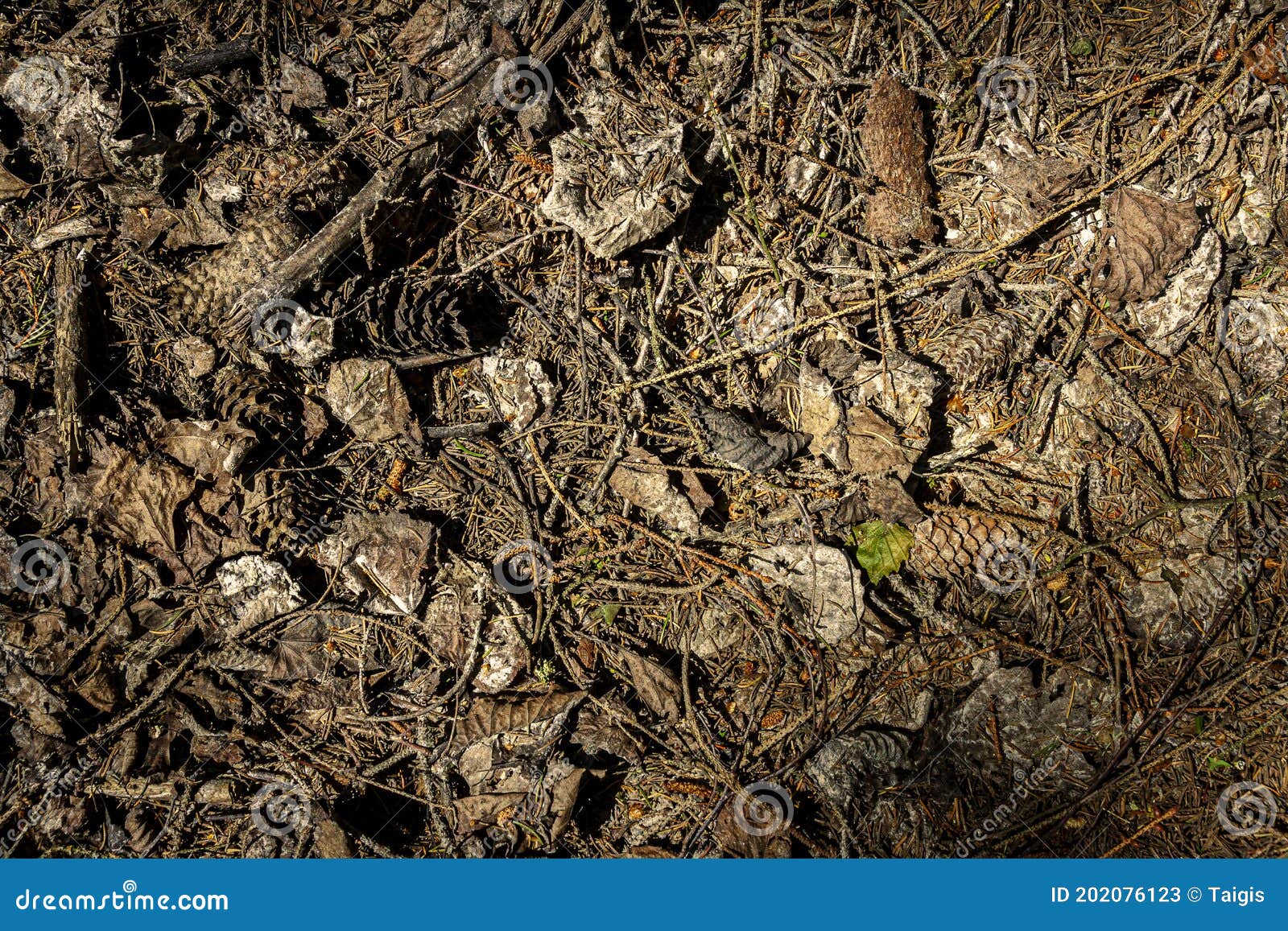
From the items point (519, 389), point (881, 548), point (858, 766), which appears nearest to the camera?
point (858, 766)

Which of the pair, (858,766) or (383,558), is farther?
(383,558)

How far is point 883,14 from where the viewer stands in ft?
11.4

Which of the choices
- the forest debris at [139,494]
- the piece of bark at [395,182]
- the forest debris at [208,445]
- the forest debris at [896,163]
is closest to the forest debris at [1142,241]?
the forest debris at [896,163]

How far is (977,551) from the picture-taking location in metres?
3.26

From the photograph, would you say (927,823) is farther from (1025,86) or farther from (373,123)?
(373,123)

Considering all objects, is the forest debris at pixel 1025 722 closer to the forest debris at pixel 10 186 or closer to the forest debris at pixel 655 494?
the forest debris at pixel 655 494

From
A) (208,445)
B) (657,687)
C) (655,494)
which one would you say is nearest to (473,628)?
(657,687)

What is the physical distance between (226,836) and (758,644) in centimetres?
228

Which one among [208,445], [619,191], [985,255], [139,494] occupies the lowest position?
[139,494]

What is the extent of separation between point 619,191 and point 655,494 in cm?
129

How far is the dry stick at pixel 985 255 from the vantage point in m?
3.27

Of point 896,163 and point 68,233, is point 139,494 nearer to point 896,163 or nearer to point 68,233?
point 68,233

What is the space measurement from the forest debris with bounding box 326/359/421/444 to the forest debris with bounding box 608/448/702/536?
0.91 m

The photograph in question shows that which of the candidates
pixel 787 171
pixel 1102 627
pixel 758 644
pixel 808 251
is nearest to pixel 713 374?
pixel 808 251
